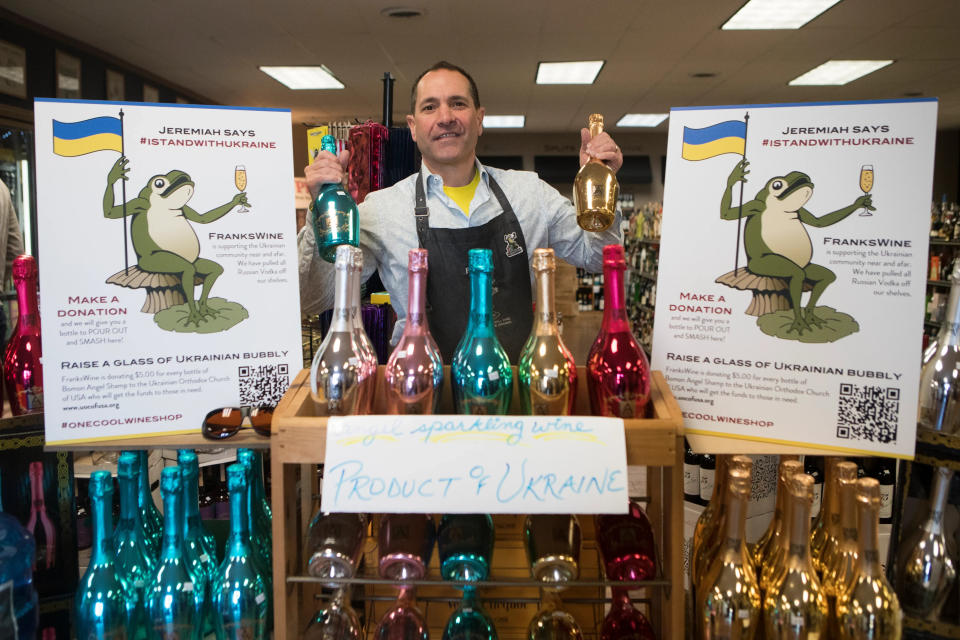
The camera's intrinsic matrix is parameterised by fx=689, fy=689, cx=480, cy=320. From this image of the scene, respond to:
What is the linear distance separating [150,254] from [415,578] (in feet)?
2.10

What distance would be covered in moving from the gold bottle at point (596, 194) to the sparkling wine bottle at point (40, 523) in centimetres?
105

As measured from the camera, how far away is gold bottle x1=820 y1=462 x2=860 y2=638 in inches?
36.9

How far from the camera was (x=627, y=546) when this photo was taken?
39.2 inches

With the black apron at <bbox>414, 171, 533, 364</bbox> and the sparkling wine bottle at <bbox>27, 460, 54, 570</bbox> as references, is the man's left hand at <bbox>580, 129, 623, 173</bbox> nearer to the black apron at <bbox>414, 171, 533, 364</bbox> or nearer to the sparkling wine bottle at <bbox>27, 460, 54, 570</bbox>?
the black apron at <bbox>414, 171, 533, 364</bbox>

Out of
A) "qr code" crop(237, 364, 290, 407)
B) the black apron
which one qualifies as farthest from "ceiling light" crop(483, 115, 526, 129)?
"qr code" crop(237, 364, 290, 407)

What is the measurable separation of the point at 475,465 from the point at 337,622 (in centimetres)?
37

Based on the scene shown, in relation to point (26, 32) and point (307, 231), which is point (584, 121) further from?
point (307, 231)

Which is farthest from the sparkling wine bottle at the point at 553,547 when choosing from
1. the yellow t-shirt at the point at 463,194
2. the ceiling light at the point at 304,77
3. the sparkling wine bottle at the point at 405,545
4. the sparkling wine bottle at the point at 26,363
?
the ceiling light at the point at 304,77

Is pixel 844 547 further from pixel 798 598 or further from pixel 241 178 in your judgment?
pixel 241 178

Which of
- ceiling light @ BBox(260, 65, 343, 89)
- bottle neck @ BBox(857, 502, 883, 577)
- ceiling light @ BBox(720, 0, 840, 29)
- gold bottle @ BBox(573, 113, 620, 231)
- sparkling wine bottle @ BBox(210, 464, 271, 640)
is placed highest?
ceiling light @ BBox(260, 65, 343, 89)

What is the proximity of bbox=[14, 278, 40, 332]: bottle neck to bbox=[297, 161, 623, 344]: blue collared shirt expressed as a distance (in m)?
0.93

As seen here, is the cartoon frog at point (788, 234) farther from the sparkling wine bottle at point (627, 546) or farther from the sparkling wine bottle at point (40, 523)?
the sparkling wine bottle at point (40, 523)

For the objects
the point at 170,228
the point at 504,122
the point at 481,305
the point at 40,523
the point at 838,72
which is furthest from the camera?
the point at 504,122

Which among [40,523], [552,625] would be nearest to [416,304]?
[552,625]
